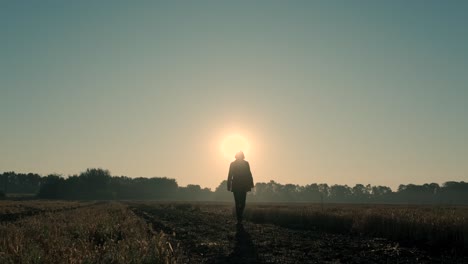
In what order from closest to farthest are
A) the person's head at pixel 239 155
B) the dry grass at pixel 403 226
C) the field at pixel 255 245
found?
the field at pixel 255 245 < the dry grass at pixel 403 226 < the person's head at pixel 239 155

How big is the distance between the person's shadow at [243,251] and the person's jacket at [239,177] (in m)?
5.04

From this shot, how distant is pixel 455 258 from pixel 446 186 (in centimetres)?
21016

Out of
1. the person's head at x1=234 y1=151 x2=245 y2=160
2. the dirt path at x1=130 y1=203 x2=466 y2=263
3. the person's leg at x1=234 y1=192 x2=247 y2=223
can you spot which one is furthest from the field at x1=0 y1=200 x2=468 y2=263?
the person's head at x1=234 y1=151 x2=245 y2=160

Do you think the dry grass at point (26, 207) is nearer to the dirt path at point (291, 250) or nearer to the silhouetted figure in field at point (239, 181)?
the silhouetted figure in field at point (239, 181)

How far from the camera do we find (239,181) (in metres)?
18.0

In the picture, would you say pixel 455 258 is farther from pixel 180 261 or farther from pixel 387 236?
pixel 180 261

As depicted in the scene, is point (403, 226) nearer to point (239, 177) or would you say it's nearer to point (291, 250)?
point (291, 250)

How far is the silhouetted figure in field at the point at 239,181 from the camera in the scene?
58.8ft

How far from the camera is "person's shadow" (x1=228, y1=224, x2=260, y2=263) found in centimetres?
860

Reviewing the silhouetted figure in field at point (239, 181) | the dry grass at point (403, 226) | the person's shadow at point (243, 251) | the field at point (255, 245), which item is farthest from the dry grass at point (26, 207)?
the person's shadow at point (243, 251)

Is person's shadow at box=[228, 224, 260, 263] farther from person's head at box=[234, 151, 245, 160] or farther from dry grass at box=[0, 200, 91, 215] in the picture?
dry grass at box=[0, 200, 91, 215]

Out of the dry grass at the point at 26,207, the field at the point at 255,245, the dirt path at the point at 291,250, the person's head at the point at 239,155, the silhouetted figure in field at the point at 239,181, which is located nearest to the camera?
the field at the point at 255,245

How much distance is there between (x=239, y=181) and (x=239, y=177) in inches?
5.9

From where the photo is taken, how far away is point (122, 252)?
25.7 ft
